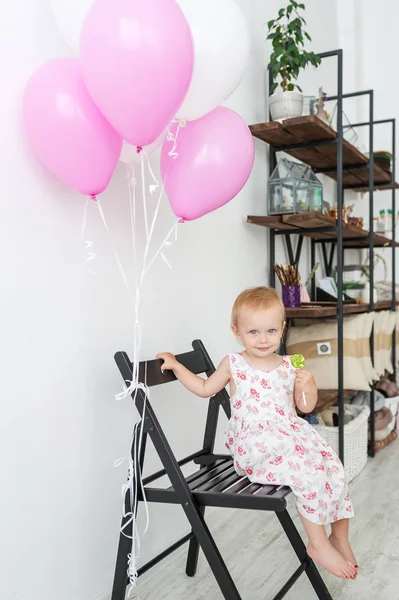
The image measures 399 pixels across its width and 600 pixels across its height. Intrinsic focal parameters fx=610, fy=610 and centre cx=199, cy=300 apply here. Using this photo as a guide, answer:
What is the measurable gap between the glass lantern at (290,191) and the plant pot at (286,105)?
217mm

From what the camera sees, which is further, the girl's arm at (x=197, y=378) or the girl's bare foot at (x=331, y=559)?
the girl's arm at (x=197, y=378)

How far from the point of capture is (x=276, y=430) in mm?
1622

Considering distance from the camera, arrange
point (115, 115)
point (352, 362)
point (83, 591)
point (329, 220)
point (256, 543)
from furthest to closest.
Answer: point (352, 362) < point (329, 220) < point (256, 543) < point (83, 591) < point (115, 115)

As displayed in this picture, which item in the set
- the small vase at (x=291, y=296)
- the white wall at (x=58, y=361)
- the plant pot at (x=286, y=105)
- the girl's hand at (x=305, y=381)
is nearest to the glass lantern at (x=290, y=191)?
the plant pot at (x=286, y=105)

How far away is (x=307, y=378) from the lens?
1722 millimetres

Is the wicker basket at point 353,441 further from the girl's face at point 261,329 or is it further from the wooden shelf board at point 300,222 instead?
the girl's face at point 261,329

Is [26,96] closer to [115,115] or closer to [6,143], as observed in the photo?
[6,143]

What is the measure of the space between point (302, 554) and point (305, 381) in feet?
1.56

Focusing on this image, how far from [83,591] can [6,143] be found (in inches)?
47.8

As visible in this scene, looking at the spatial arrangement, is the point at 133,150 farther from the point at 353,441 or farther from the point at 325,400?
the point at 353,441

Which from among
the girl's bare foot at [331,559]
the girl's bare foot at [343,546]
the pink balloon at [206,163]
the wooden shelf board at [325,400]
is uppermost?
the pink balloon at [206,163]

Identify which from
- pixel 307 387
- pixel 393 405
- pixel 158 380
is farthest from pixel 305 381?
pixel 393 405

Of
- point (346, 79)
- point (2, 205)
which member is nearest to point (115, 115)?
point (2, 205)

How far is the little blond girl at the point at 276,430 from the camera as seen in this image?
1540 millimetres
